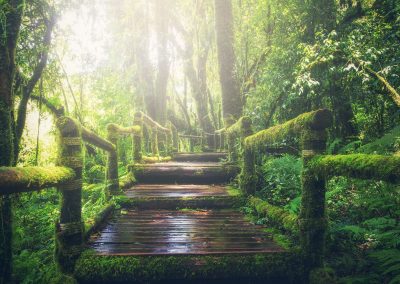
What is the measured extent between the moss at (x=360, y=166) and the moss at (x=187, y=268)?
0.98 metres

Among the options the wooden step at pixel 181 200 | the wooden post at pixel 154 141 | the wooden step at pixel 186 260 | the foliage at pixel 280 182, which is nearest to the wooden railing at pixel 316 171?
the wooden step at pixel 186 260

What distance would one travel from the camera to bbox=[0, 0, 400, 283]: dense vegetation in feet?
11.6

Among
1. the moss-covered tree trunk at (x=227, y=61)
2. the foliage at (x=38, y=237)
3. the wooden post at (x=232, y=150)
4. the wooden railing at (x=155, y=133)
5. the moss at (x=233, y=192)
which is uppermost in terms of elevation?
the moss-covered tree trunk at (x=227, y=61)

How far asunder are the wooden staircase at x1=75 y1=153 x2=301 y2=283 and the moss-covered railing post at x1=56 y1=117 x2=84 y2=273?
0.60ft

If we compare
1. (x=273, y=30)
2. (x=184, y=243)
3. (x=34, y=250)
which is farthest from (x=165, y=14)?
(x=184, y=243)

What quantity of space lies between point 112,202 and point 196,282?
2422mm

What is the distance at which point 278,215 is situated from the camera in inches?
155

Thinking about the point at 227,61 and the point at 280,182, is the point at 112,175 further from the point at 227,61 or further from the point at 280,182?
the point at 227,61

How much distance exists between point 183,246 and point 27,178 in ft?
5.97

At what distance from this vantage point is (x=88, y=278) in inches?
114

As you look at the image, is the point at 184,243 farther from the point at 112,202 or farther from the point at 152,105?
the point at 152,105

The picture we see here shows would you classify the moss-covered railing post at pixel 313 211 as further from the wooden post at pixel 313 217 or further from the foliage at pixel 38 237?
the foliage at pixel 38 237

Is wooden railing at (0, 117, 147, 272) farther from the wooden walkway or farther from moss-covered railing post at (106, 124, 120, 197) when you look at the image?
moss-covered railing post at (106, 124, 120, 197)

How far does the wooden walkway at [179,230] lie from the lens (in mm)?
3268
